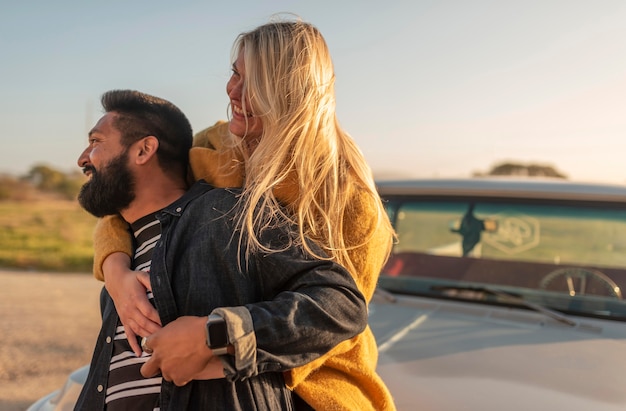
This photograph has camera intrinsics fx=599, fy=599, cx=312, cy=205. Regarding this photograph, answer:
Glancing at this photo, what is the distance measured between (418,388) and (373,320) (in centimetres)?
71

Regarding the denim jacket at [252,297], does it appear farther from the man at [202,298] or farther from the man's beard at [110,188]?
the man's beard at [110,188]

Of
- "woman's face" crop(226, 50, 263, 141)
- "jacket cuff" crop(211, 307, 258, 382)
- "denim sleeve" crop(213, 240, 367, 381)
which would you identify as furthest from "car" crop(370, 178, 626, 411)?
"woman's face" crop(226, 50, 263, 141)

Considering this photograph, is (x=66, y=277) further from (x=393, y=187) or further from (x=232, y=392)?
(x=232, y=392)

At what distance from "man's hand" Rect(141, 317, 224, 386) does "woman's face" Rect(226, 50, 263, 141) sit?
1.67 ft

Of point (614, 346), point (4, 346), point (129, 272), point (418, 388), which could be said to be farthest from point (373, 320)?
point (4, 346)

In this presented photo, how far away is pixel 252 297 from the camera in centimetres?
134

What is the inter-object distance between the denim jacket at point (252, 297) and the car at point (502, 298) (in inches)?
25.4

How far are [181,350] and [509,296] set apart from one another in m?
1.86

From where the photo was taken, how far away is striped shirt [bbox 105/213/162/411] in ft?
4.57

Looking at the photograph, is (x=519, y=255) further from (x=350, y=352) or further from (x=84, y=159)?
(x=84, y=159)

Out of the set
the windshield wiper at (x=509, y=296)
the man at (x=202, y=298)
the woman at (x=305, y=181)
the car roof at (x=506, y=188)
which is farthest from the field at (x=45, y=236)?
the woman at (x=305, y=181)

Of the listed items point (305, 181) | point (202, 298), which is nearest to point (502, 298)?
point (305, 181)

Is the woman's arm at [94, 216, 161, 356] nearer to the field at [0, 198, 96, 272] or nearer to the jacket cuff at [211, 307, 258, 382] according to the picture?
the jacket cuff at [211, 307, 258, 382]

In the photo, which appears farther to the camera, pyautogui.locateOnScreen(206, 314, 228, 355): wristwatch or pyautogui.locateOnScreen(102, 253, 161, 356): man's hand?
pyautogui.locateOnScreen(102, 253, 161, 356): man's hand
